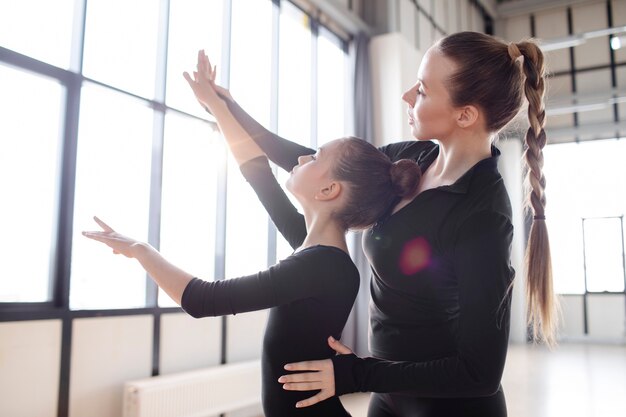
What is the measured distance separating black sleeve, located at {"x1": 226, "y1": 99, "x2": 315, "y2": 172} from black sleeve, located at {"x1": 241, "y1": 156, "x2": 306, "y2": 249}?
0.03 meters

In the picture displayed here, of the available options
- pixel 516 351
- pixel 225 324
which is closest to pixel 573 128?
pixel 516 351

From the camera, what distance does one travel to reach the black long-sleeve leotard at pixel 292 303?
1020mm

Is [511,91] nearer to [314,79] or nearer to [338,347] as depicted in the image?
[338,347]

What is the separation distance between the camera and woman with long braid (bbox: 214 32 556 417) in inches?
35.9

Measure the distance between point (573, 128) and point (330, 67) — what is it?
4613mm

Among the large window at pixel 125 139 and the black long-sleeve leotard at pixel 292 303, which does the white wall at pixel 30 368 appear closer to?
the large window at pixel 125 139

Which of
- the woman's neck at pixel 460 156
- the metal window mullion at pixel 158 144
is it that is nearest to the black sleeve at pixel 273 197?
the woman's neck at pixel 460 156

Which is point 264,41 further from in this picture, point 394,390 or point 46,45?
point 394,390

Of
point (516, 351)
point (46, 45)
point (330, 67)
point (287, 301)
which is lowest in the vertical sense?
point (516, 351)

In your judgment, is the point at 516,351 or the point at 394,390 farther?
the point at 516,351

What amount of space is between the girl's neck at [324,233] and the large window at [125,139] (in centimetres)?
174

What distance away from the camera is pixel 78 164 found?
8.95ft

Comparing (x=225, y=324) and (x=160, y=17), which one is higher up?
(x=160, y=17)

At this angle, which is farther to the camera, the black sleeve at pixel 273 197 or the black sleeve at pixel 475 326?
the black sleeve at pixel 273 197
